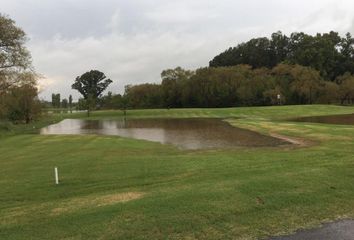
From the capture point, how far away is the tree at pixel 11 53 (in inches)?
1881

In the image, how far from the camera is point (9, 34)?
4788cm

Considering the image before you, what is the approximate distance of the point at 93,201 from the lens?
Answer: 36.9 ft

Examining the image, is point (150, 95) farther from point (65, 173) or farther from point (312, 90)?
point (65, 173)

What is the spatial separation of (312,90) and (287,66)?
1154 centimetres

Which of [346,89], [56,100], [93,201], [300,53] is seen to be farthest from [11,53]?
[56,100]

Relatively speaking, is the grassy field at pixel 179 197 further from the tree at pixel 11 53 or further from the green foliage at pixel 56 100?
the green foliage at pixel 56 100

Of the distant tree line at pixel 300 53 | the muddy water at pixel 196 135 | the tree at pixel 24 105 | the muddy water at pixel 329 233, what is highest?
the distant tree line at pixel 300 53

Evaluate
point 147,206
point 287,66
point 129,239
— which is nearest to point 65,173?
point 147,206

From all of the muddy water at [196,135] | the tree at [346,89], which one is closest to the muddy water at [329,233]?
the muddy water at [196,135]

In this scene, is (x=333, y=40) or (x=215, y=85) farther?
(x=333, y=40)

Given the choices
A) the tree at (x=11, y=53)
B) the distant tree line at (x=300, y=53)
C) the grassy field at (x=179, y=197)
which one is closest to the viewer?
the grassy field at (x=179, y=197)

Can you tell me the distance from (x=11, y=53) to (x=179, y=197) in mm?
43659

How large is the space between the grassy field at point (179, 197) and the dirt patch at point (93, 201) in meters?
0.03

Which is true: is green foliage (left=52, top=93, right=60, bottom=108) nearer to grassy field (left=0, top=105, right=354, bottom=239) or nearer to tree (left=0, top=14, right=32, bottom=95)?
tree (left=0, top=14, right=32, bottom=95)
